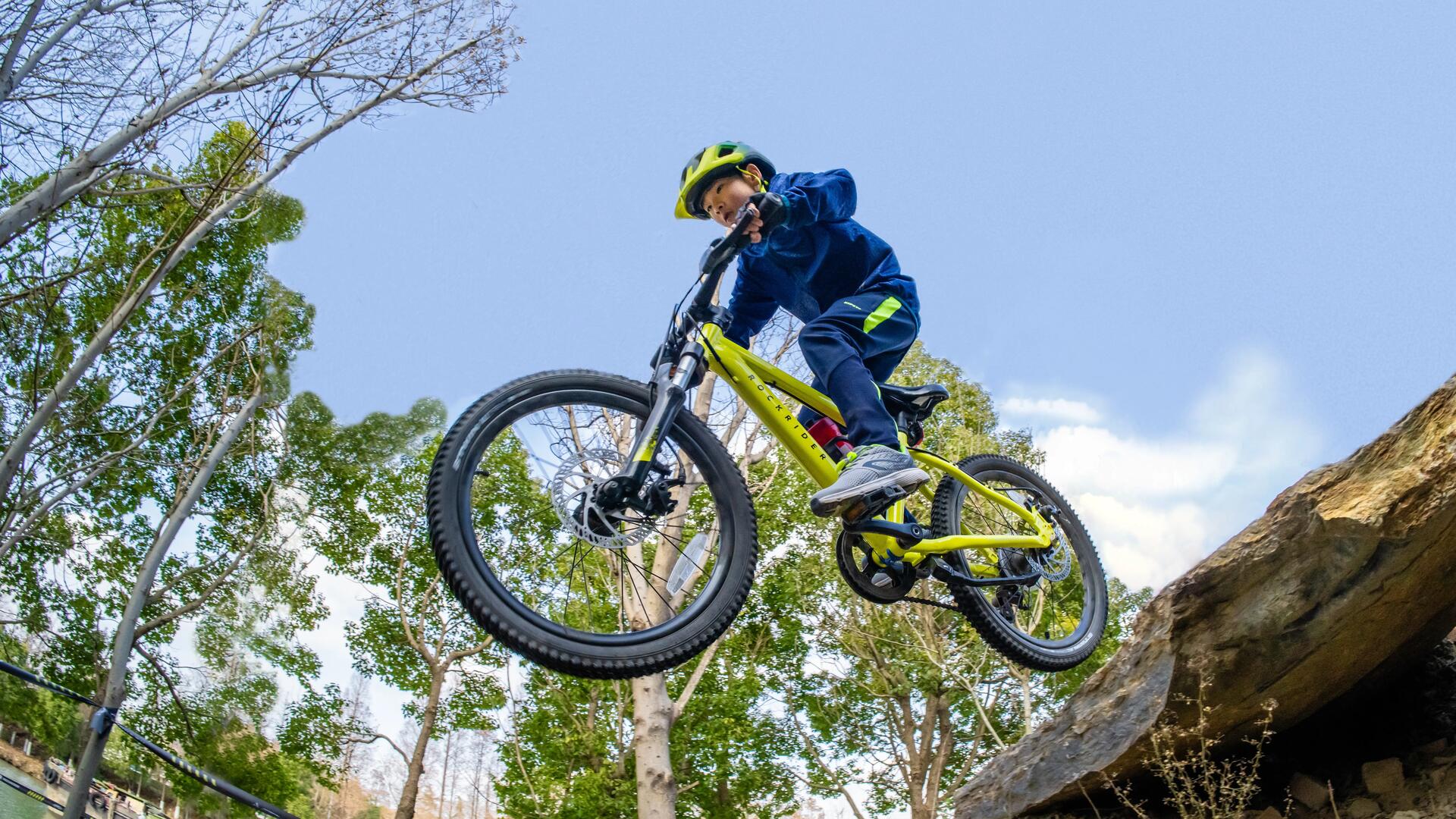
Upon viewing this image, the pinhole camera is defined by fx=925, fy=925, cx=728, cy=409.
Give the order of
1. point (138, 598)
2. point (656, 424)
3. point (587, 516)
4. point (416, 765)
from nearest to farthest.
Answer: point (587, 516) → point (656, 424) → point (138, 598) → point (416, 765)

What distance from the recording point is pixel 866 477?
3084 millimetres

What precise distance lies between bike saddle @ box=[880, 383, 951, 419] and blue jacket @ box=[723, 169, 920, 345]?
33 centimetres

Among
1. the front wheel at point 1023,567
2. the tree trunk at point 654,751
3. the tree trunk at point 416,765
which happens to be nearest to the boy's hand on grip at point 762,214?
the front wheel at point 1023,567

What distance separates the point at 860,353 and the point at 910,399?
45cm

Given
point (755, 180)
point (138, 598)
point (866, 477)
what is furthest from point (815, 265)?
point (138, 598)

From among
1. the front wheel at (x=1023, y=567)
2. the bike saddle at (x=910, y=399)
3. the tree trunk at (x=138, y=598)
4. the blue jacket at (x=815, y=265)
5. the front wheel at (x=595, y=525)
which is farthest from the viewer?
the tree trunk at (x=138, y=598)

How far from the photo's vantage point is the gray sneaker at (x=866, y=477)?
305 centimetres

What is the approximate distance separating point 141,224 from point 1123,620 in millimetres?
17939

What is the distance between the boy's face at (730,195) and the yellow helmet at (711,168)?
0.02 meters

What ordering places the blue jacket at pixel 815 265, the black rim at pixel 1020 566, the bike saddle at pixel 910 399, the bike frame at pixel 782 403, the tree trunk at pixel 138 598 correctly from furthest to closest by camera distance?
the tree trunk at pixel 138 598, the black rim at pixel 1020 566, the bike saddle at pixel 910 399, the blue jacket at pixel 815 265, the bike frame at pixel 782 403

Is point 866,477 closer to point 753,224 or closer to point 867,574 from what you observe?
point 867,574

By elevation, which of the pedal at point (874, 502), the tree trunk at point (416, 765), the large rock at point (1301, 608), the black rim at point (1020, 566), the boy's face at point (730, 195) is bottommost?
the large rock at point (1301, 608)

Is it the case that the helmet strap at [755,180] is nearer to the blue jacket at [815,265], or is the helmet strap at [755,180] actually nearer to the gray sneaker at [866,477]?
the blue jacket at [815,265]

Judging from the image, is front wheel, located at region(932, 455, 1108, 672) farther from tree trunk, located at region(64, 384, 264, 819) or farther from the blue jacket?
tree trunk, located at region(64, 384, 264, 819)
